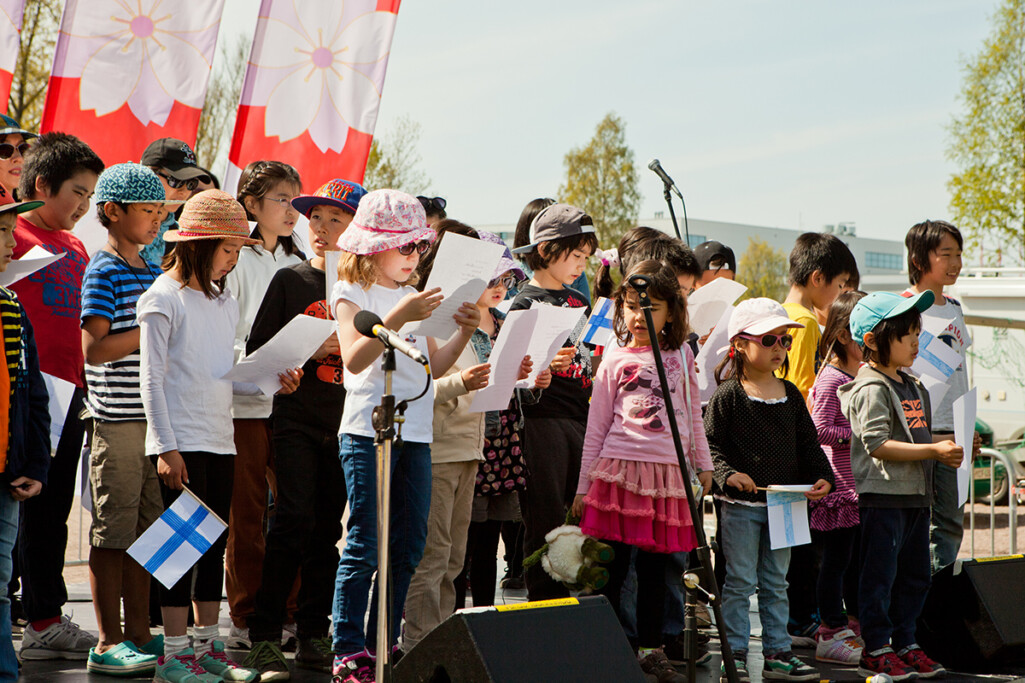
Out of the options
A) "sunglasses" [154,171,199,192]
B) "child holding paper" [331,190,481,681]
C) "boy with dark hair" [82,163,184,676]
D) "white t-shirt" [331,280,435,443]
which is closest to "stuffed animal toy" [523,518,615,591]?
"child holding paper" [331,190,481,681]

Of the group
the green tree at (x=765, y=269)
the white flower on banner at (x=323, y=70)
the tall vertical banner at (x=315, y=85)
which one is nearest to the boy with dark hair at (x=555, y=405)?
the tall vertical banner at (x=315, y=85)

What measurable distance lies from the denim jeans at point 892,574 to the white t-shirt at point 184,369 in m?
2.83

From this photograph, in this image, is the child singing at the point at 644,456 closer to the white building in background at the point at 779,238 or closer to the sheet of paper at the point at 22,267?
the sheet of paper at the point at 22,267

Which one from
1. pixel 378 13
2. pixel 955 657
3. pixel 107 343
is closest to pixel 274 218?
pixel 107 343

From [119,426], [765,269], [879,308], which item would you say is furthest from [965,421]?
[765,269]

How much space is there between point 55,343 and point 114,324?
0.70 metres

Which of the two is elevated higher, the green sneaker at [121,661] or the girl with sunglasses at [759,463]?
the girl with sunglasses at [759,463]

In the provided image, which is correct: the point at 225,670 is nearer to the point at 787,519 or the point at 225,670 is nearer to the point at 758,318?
the point at 787,519

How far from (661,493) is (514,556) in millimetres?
2651

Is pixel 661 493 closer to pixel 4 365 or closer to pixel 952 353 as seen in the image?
pixel 952 353

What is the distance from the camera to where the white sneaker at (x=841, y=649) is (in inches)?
186

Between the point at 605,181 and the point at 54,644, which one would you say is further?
the point at 605,181

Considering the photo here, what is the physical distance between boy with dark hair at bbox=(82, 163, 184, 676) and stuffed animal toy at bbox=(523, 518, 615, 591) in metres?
1.61

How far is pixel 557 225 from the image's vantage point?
15.5 ft
